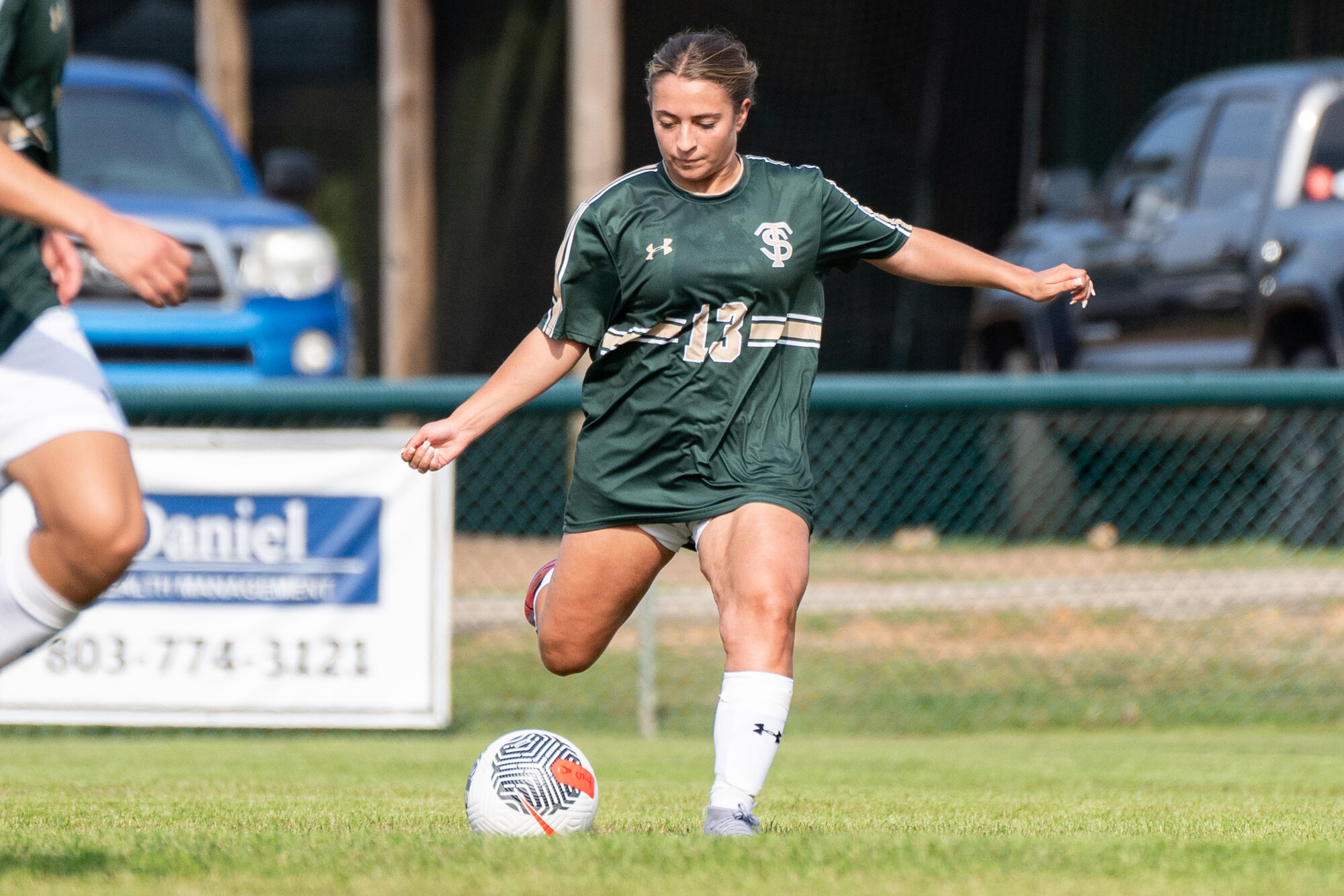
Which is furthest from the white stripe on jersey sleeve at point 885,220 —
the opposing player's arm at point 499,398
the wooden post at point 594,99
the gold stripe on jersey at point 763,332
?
the wooden post at point 594,99

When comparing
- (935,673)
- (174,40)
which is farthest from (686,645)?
(174,40)

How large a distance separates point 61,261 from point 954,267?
2.30 meters

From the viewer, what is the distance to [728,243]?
4559mm

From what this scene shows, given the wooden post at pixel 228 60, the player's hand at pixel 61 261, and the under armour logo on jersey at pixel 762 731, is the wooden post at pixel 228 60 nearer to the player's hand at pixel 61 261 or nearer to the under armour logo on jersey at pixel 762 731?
the player's hand at pixel 61 261

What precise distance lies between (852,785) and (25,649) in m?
3.18

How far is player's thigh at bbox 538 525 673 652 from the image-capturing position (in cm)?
476

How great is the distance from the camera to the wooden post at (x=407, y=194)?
12508 millimetres

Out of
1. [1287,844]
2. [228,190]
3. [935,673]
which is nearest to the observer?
[1287,844]

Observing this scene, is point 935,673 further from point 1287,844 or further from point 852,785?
point 1287,844

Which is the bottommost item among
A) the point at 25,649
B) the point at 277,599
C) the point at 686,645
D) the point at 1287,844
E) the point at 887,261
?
the point at 686,645

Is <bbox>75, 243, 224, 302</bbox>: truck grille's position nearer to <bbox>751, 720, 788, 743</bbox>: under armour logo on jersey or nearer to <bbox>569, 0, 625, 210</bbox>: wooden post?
<bbox>569, 0, 625, 210</bbox>: wooden post

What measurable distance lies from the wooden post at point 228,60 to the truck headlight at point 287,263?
4.42 m

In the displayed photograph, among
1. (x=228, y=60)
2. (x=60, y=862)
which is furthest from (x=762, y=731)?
(x=228, y=60)

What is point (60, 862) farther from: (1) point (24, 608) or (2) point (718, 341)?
(2) point (718, 341)
